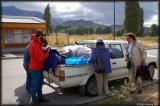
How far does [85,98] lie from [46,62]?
60.4 inches

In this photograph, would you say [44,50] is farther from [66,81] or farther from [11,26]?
[11,26]

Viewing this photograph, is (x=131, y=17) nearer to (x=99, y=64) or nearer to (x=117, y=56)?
(x=117, y=56)

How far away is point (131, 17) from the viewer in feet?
168

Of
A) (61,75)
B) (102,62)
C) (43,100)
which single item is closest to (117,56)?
(102,62)

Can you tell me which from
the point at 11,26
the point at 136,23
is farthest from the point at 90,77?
the point at 136,23

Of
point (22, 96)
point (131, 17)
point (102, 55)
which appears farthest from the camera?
point (131, 17)

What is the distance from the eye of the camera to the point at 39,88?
859 centimetres

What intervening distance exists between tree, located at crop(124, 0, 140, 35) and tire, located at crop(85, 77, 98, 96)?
4183 cm

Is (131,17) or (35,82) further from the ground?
(131,17)

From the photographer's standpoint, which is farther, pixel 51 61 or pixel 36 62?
pixel 51 61

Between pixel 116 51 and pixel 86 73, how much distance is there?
5.68 ft

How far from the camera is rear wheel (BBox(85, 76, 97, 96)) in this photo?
9273mm

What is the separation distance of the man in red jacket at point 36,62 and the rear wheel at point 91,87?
4.99 feet

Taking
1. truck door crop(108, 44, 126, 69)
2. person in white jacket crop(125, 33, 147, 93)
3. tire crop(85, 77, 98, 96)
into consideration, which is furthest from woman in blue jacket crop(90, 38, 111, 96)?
truck door crop(108, 44, 126, 69)
